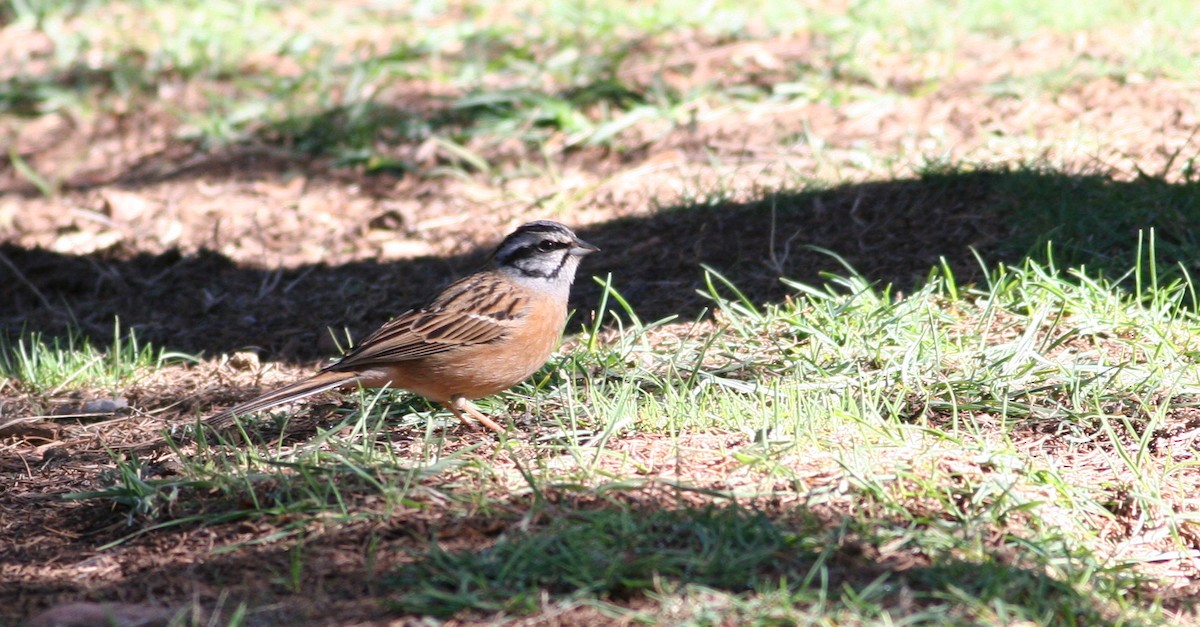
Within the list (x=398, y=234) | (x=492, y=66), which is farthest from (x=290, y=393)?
(x=492, y=66)

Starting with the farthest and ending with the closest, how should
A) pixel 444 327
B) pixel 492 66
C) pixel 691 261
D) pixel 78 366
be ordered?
pixel 492 66 → pixel 691 261 → pixel 78 366 → pixel 444 327

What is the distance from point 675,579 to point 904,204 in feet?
13.7

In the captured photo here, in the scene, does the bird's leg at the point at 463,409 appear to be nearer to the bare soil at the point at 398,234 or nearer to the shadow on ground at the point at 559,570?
the bare soil at the point at 398,234

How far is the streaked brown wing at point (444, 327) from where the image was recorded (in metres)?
5.38

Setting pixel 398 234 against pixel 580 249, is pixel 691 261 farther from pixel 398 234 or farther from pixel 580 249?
pixel 398 234

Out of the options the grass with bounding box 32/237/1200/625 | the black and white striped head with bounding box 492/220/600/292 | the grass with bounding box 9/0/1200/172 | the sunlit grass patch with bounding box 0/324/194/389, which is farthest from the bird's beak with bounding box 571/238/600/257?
the grass with bounding box 9/0/1200/172

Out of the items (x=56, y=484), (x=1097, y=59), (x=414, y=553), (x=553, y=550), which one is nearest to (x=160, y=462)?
(x=56, y=484)

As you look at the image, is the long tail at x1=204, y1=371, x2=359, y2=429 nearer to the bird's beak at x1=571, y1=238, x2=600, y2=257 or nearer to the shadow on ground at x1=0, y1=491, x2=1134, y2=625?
the shadow on ground at x1=0, y1=491, x2=1134, y2=625

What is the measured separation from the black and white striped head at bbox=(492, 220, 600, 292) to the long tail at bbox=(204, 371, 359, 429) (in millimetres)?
980

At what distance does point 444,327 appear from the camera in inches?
219

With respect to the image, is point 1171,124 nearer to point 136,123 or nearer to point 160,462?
point 160,462

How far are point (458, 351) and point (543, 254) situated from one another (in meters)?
0.83

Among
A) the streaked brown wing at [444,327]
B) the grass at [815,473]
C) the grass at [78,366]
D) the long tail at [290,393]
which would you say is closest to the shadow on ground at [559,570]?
the grass at [815,473]

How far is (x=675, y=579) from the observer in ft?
12.1
